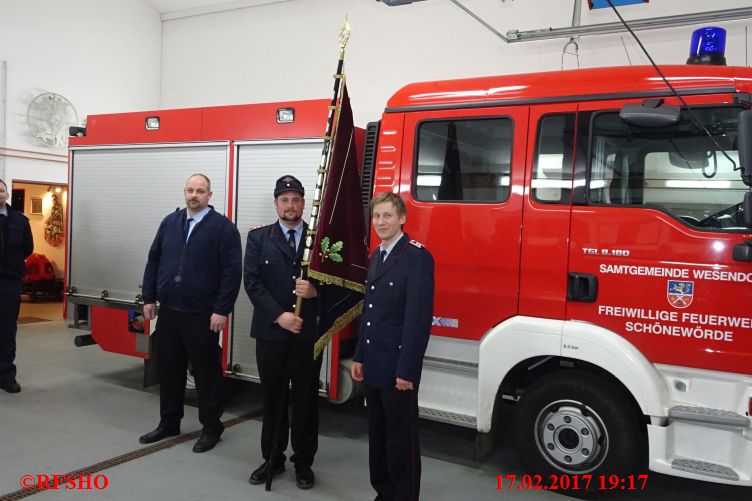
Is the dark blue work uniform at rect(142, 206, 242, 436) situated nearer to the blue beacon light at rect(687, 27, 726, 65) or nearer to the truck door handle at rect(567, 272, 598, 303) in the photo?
the truck door handle at rect(567, 272, 598, 303)

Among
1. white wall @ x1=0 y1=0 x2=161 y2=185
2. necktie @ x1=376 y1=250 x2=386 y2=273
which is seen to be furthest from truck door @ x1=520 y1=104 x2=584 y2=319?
white wall @ x1=0 y1=0 x2=161 y2=185

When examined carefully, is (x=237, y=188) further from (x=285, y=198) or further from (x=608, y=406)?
(x=608, y=406)

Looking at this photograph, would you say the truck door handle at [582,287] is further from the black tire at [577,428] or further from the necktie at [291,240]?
the necktie at [291,240]

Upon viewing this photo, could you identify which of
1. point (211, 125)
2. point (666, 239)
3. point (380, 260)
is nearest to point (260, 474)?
point (380, 260)

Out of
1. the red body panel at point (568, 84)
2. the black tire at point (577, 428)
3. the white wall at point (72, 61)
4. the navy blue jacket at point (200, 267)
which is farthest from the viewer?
the white wall at point (72, 61)

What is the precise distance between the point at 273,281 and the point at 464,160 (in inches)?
52.6

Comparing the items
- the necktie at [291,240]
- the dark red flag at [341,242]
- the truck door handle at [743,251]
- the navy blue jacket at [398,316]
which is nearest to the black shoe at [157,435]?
the dark red flag at [341,242]

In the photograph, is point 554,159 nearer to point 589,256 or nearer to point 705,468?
point 589,256

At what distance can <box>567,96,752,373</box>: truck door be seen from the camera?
298 centimetres

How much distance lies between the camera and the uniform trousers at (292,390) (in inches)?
135

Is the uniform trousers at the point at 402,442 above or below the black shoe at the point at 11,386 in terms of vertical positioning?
above

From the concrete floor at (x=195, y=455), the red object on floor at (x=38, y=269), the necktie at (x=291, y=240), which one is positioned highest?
the necktie at (x=291, y=240)

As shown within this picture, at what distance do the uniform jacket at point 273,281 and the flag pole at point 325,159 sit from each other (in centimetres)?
11

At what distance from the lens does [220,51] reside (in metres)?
10.7
